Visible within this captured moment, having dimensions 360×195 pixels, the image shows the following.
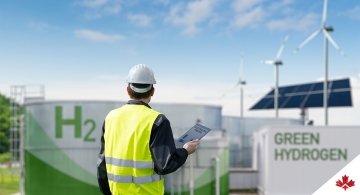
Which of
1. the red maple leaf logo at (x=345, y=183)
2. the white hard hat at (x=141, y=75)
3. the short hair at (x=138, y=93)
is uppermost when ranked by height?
the white hard hat at (x=141, y=75)

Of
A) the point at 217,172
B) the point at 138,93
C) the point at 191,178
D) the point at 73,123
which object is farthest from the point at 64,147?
the point at 138,93

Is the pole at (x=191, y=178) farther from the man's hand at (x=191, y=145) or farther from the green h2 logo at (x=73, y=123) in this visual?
the man's hand at (x=191, y=145)

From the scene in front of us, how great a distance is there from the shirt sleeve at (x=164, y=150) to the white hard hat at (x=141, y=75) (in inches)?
→ 11.9

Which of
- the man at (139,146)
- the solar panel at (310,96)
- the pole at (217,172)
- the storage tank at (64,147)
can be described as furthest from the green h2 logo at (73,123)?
the solar panel at (310,96)

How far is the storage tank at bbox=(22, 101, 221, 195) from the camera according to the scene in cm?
1733

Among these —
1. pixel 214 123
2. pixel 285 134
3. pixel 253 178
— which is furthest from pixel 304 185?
pixel 253 178

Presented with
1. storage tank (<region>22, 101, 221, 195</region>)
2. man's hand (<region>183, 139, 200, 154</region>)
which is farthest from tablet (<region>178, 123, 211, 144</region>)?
storage tank (<region>22, 101, 221, 195</region>)

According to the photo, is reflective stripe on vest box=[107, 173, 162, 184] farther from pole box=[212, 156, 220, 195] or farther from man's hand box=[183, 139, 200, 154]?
pole box=[212, 156, 220, 195]

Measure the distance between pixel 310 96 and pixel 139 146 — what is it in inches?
1599

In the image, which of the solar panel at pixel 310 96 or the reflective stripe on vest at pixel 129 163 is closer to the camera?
the reflective stripe on vest at pixel 129 163

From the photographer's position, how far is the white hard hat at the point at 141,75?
3580mm

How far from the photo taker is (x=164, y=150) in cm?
335

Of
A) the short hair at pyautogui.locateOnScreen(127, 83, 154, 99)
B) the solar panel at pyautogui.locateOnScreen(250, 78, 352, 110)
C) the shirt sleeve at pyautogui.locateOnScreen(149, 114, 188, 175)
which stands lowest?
the shirt sleeve at pyautogui.locateOnScreen(149, 114, 188, 175)

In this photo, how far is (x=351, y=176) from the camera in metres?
3.67
